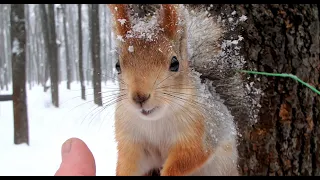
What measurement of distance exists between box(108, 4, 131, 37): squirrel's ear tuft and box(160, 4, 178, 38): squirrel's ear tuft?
0.05 meters

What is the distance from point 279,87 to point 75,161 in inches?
15.8

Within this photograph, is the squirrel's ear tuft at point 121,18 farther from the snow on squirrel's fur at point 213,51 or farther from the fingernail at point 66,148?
the fingernail at point 66,148

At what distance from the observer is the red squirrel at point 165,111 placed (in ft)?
1.66

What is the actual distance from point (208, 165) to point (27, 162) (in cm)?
57

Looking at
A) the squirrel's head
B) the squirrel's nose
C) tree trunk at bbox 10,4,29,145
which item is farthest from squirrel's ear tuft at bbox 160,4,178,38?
tree trunk at bbox 10,4,29,145

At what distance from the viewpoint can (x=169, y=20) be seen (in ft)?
1.72

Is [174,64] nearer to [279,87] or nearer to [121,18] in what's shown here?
[121,18]

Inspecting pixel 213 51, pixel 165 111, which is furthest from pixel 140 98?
pixel 213 51

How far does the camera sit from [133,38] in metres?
0.53

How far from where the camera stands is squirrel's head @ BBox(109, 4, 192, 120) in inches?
19.6

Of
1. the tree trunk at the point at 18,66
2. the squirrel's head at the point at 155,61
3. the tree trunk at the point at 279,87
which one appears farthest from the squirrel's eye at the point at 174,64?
the tree trunk at the point at 18,66
